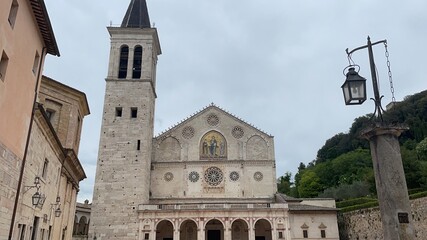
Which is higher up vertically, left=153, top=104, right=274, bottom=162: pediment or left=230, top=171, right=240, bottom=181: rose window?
left=153, top=104, right=274, bottom=162: pediment

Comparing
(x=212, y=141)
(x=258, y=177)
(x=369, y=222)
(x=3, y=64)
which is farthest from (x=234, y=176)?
(x=3, y=64)

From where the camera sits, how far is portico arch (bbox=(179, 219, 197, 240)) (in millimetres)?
32844

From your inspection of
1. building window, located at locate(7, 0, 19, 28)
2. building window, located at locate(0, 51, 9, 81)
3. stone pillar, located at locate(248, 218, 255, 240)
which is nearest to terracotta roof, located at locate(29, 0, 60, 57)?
building window, located at locate(7, 0, 19, 28)

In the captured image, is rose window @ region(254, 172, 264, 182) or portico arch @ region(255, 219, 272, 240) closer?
portico arch @ region(255, 219, 272, 240)

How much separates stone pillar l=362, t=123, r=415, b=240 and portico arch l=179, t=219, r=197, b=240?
95.0 feet

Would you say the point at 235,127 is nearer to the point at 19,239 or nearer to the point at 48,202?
the point at 48,202

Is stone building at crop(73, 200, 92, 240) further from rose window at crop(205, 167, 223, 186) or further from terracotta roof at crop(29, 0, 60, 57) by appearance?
terracotta roof at crop(29, 0, 60, 57)

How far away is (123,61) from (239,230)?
20.4m

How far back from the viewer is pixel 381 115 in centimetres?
546

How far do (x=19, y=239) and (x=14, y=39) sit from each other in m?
6.24

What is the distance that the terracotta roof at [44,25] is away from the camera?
32.1ft

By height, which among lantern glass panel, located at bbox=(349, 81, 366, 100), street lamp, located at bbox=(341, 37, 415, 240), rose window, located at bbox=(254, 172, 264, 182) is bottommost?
street lamp, located at bbox=(341, 37, 415, 240)

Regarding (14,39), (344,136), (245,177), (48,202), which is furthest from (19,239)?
(344,136)

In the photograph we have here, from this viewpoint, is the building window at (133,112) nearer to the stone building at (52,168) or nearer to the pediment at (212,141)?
the pediment at (212,141)
